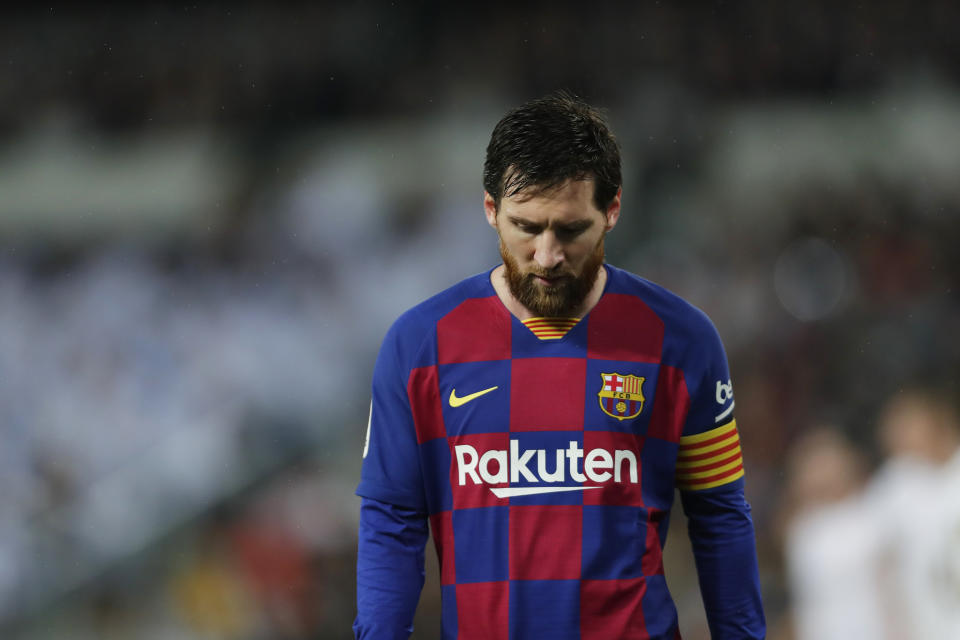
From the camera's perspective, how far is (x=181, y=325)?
5.14 meters

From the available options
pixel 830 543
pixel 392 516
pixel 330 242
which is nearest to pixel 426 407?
pixel 392 516

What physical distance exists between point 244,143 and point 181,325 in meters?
1.01

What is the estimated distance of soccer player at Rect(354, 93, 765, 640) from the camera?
1.49 meters

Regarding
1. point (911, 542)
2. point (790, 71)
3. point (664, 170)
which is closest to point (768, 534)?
point (911, 542)

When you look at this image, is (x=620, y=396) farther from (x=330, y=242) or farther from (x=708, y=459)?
(x=330, y=242)

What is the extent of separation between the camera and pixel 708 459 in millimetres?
1593

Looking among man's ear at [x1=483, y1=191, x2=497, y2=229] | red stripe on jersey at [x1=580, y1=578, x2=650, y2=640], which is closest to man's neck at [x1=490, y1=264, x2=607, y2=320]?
man's ear at [x1=483, y1=191, x2=497, y2=229]

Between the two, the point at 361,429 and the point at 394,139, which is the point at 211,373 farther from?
the point at 394,139

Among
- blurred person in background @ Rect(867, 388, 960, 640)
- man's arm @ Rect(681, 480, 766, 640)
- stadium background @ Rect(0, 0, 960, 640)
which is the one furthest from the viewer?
stadium background @ Rect(0, 0, 960, 640)

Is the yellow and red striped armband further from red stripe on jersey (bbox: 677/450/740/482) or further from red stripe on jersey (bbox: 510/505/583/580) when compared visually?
red stripe on jersey (bbox: 510/505/583/580)

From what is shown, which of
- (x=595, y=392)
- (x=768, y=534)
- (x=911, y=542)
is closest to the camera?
(x=595, y=392)

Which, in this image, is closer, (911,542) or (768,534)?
(911,542)

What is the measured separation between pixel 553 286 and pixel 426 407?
0.27 m

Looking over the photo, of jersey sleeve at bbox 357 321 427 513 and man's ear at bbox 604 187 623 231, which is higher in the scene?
man's ear at bbox 604 187 623 231
